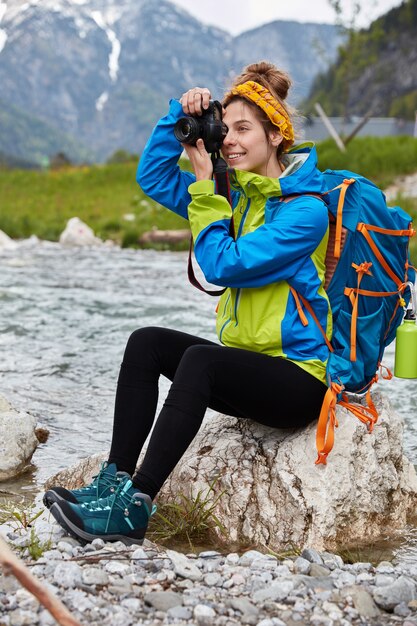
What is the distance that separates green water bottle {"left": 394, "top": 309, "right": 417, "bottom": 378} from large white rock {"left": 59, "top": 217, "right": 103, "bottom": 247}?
13.2 m

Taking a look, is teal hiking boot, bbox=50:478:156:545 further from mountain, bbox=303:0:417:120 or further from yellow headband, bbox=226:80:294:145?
mountain, bbox=303:0:417:120

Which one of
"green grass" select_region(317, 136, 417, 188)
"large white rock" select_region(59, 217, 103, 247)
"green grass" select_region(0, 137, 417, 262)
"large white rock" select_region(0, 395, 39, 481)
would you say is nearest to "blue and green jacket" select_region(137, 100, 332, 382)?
"large white rock" select_region(0, 395, 39, 481)

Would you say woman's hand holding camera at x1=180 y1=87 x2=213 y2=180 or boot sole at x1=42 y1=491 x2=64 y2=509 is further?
woman's hand holding camera at x1=180 y1=87 x2=213 y2=180

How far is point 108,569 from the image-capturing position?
2.40 m

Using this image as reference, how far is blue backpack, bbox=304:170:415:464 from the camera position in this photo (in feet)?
9.86

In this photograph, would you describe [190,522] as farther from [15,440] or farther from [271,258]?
[15,440]

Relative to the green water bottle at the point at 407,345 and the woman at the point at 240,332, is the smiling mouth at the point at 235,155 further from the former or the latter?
the green water bottle at the point at 407,345

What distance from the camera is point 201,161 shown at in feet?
9.99

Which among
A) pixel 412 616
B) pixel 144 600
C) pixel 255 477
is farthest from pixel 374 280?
pixel 144 600

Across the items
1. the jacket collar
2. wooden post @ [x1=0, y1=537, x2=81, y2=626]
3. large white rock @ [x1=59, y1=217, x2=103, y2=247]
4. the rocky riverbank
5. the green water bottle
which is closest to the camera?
wooden post @ [x1=0, y1=537, x2=81, y2=626]

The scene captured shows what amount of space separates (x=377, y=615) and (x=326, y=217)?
1.31m

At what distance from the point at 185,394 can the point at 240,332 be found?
0.33 metres

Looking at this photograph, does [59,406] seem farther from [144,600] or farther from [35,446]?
[144,600]

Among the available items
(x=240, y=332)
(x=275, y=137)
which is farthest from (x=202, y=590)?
(x=275, y=137)
